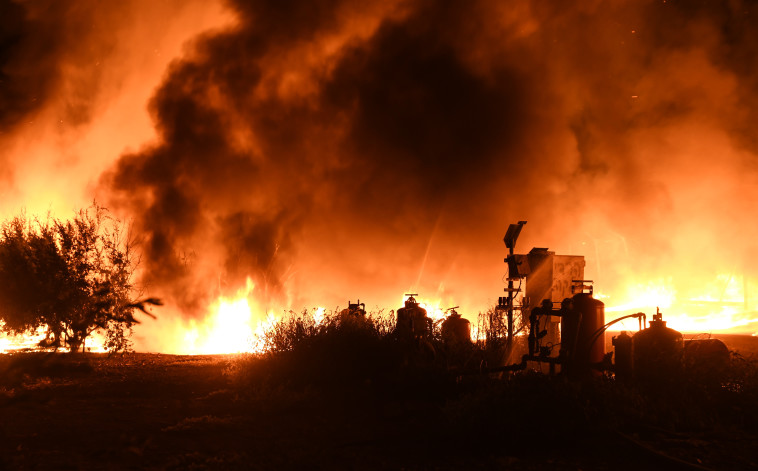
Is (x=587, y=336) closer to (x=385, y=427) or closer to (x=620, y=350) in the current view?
(x=620, y=350)

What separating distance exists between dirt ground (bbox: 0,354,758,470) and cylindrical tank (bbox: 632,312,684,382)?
164 centimetres

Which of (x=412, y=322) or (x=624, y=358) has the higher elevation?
(x=412, y=322)

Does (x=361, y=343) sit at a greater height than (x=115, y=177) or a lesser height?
lesser

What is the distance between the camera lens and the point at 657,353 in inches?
373

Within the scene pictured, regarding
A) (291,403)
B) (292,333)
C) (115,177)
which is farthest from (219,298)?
(291,403)

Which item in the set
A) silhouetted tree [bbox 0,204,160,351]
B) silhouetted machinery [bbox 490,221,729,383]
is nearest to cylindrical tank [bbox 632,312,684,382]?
silhouetted machinery [bbox 490,221,729,383]

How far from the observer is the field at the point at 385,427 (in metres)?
6.93

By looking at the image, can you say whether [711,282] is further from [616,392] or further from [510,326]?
[616,392]

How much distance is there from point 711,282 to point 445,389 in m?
30.3

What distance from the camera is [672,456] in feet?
21.9

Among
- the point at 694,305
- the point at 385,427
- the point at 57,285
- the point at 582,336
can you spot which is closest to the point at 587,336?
the point at 582,336

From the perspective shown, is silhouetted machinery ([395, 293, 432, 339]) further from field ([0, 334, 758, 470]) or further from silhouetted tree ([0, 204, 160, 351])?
silhouetted tree ([0, 204, 160, 351])

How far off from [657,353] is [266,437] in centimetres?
695

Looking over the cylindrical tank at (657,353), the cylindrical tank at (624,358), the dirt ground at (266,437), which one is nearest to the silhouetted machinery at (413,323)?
the dirt ground at (266,437)
